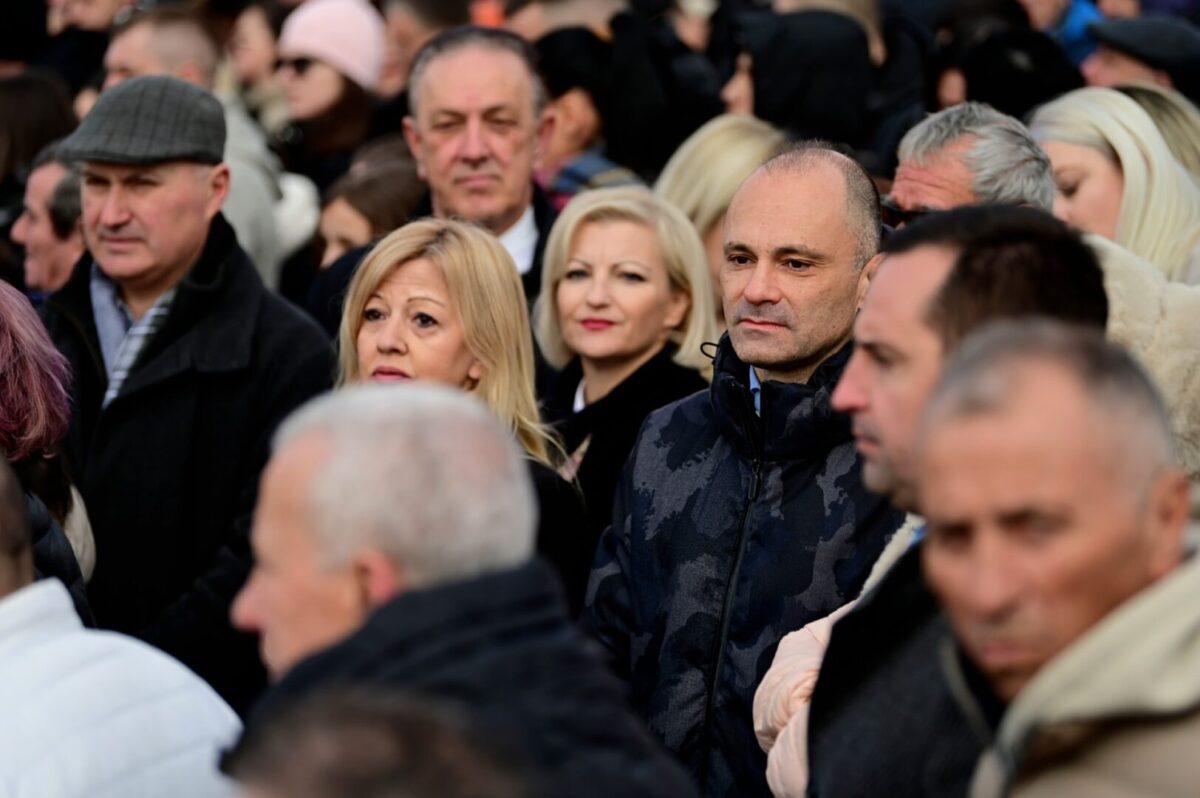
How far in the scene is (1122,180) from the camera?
245 inches

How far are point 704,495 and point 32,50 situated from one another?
25.1 ft

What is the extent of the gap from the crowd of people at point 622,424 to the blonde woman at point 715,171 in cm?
1

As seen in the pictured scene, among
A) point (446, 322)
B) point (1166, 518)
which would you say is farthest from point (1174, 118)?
point (1166, 518)

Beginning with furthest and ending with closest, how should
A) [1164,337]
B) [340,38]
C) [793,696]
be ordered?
[340,38]
[1164,337]
[793,696]

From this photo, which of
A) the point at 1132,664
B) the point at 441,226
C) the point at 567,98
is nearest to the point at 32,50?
the point at 567,98

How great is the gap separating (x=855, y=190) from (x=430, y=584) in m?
2.40

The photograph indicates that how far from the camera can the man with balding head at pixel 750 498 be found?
14.4 feet

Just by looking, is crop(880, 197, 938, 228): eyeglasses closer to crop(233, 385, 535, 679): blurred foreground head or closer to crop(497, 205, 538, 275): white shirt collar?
crop(497, 205, 538, 275): white shirt collar

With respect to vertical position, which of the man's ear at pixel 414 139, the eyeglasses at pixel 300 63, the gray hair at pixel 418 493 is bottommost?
the eyeglasses at pixel 300 63

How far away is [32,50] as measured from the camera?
36.3ft

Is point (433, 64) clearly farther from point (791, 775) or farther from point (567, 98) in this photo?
point (791, 775)

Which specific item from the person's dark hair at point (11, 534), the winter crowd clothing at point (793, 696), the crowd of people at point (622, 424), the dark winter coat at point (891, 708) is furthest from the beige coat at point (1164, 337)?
the person's dark hair at point (11, 534)

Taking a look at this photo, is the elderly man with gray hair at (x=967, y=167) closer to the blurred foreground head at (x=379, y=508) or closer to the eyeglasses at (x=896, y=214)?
the eyeglasses at (x=896, y=214)

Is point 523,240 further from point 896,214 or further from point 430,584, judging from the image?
point 430,584
